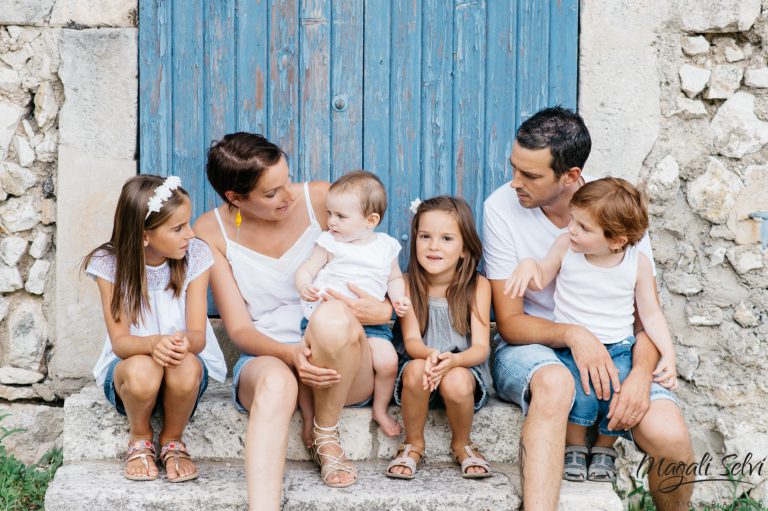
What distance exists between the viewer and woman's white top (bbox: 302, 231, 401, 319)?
3129mm

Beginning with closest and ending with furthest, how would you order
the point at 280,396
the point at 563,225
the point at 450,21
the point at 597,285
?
1. the point at 280,396
2. the point at 597,285
3. the point at 563,225
4. the point at 450,21

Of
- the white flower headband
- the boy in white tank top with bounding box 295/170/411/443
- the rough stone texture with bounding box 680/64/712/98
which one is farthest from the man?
the white flower headband

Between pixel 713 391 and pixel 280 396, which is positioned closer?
pixel 280 396

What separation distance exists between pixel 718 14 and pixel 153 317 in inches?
98.1

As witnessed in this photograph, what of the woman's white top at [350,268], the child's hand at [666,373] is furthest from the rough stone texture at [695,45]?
the woman's white top at [350,268]

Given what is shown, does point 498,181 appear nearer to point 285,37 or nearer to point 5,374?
point 285,37

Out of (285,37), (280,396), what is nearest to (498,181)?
(285,37)

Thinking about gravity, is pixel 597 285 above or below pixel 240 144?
below

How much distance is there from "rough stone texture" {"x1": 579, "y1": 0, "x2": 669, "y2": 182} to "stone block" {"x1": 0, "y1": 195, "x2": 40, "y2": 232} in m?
2.33

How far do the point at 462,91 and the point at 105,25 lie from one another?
4.94 ft

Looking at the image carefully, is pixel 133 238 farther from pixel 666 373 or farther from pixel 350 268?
pixel 666 373

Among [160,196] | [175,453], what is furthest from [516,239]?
[175,453]

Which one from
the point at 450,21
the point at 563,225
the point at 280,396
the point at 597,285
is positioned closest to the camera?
the point at 280,396

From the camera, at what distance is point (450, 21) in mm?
3539
